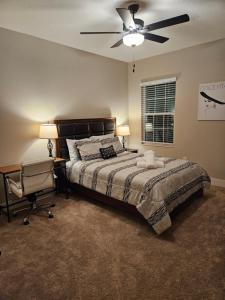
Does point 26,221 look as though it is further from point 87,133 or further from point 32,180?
point 87,133

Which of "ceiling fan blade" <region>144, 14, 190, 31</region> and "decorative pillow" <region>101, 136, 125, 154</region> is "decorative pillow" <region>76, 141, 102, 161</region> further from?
"ceiling fan blade" <region>144, 14, 190, 31</region>

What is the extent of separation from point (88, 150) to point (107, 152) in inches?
14.5

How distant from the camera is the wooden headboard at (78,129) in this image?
3961 millimetres

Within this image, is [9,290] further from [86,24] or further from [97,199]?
[86,24]

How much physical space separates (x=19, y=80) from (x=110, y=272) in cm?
313

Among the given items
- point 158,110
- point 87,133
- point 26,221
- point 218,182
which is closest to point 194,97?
point 158,110

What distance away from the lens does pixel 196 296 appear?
5.41 feet

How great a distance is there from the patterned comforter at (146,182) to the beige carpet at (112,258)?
1.00 feet

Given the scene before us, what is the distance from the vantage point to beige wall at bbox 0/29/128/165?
325 centimetres

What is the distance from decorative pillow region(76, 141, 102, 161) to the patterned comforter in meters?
0.13

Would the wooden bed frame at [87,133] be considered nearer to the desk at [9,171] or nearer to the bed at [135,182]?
the bed at [135,182]

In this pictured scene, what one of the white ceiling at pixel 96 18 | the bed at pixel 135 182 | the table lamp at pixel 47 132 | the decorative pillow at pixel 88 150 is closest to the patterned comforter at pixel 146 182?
the bed at pixel 135 182

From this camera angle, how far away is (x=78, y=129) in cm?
425

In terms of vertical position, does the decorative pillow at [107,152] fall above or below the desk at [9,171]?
above
